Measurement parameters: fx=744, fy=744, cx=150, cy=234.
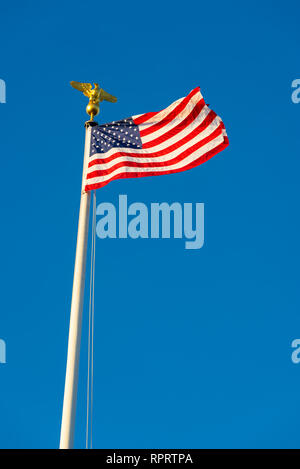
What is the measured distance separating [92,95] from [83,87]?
432mm

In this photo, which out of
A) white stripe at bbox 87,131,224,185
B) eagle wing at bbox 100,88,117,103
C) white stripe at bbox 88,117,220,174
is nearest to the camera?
white stripe at bbox 87,131,224,185

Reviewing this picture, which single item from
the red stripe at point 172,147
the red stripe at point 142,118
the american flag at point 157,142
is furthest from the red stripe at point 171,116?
the red stripe at point 172,147

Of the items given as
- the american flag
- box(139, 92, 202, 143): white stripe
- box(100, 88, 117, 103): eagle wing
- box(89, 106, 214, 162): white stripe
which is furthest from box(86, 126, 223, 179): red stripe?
box(100, 88, 117, 103): eagle wing

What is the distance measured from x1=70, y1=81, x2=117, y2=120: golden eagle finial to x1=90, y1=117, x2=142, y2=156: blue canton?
45 cm

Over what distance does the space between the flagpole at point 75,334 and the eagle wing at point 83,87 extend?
2.98 m

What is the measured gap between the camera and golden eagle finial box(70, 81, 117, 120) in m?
19.3

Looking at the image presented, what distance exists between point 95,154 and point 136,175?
1.27 meters

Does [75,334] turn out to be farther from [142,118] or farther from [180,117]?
[180,117]

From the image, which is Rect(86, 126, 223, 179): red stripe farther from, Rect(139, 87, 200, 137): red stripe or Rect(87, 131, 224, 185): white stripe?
Rect(139, 87, 200, 137): red stripe

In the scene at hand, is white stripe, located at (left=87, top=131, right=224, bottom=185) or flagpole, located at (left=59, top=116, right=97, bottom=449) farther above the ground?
white stripe, located at (left=87, top=131, right=224, bottom=185)

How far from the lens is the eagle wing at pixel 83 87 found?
19645 mm

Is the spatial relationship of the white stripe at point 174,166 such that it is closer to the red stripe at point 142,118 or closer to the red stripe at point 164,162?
the red stripe at point 164,162

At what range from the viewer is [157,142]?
754 inches
